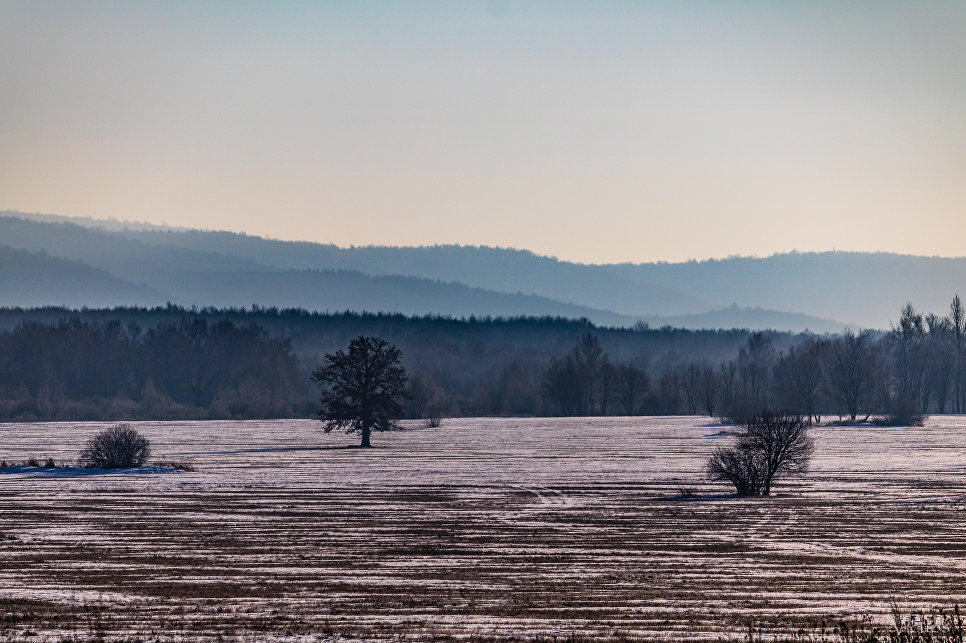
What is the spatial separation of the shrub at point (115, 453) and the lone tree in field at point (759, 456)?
33.2 metres

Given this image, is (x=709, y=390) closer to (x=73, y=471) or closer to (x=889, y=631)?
(x=73, y=471)

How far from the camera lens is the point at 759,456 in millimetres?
56156

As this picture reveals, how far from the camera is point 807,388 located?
162m

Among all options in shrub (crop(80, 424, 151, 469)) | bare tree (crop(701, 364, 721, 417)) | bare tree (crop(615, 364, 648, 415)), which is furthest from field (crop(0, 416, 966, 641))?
bare tree (crop(615, 364, 648, 415))

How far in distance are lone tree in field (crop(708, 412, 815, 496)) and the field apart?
1.00 meters

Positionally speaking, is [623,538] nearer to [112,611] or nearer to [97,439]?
[112,611]

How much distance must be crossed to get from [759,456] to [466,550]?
25.0m

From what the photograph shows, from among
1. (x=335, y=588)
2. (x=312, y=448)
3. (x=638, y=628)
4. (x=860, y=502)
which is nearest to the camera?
(x=638, y=628)

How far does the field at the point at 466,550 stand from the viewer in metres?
24.4

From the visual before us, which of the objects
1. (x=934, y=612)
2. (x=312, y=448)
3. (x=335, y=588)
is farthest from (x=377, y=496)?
(x=312, y=448)

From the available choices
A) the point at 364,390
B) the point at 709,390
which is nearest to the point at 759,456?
the point at 364,390

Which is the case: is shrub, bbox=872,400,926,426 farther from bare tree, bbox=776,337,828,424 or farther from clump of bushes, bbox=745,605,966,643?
clump of bushes, bbox=745,605,966,643

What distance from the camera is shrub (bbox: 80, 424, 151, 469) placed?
2751 inches

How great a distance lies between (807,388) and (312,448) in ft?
298
